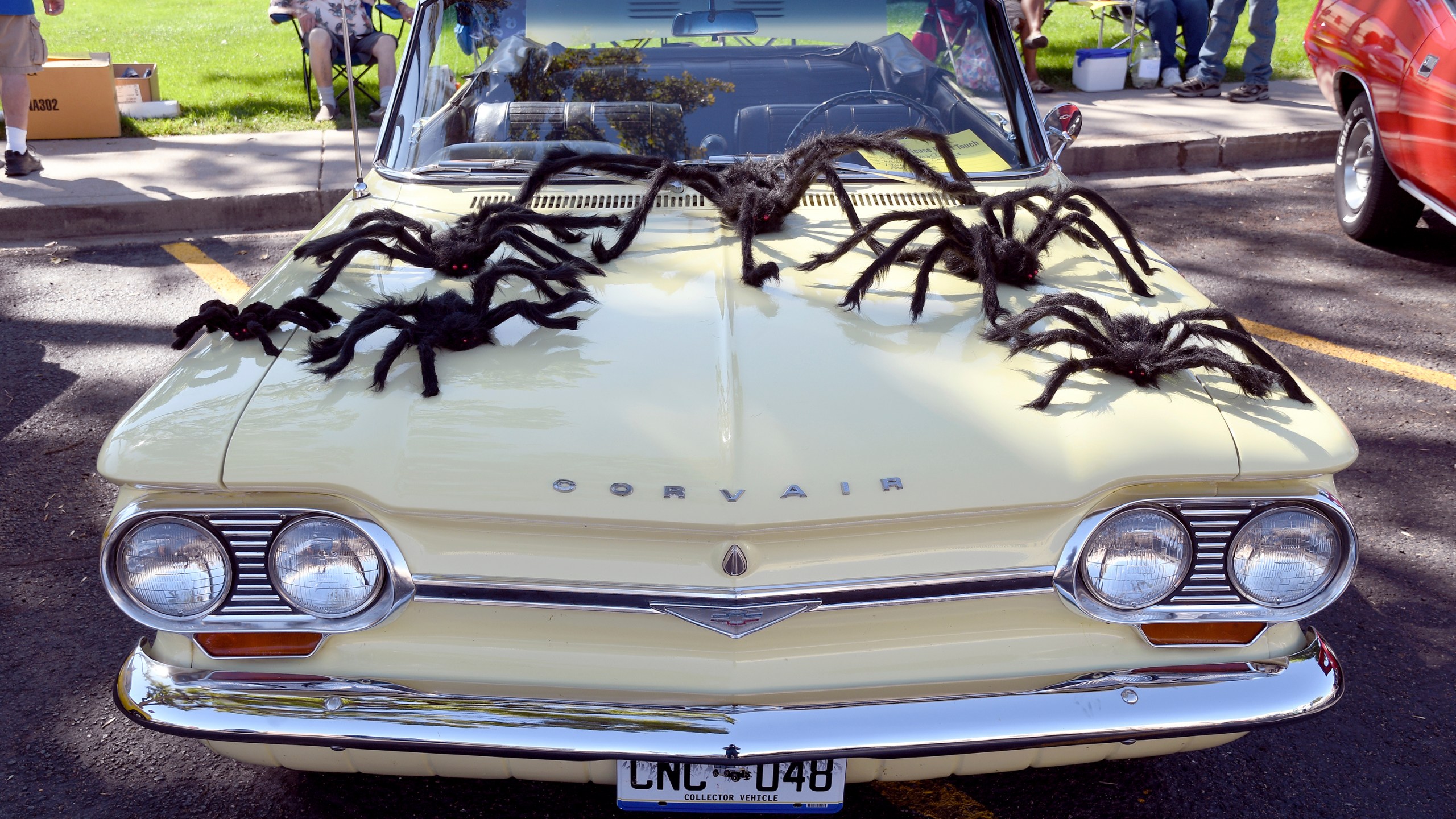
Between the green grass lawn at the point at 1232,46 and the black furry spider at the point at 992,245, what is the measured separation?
743 cm

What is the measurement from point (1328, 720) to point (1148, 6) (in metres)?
8.80

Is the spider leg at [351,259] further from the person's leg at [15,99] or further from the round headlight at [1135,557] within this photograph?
the person's leg at [15,99]

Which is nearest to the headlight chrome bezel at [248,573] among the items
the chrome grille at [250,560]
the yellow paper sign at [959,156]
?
the chrome grille at [250,560]

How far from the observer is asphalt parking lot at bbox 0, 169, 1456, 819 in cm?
251

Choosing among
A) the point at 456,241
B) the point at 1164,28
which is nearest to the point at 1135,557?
the point at 456,241

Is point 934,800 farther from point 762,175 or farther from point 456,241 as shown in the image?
point 456,241

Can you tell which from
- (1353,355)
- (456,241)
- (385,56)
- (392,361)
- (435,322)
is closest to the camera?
(392,361)

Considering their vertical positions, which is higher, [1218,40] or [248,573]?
[1218,40]

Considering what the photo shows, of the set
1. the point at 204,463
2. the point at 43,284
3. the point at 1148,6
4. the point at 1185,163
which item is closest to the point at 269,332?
the point at 204,463

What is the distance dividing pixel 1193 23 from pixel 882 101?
8.15 meters

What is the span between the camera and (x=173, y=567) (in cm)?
190

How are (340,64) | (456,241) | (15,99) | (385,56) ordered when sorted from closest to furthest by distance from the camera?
(456,241)
(15,99)
(385,56)
(340,64)

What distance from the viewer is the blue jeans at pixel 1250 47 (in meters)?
9.05

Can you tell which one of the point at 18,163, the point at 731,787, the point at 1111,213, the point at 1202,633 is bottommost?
the point at 731,787
